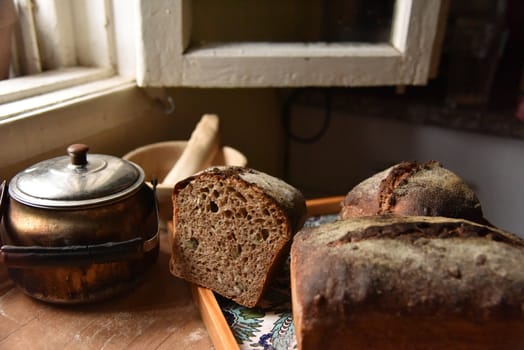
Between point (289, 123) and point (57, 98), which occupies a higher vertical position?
point (57, 98)

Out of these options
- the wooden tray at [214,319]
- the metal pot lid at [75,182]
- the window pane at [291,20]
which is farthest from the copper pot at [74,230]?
the window pane at [291,20]

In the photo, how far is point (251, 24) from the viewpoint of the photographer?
1.49 m

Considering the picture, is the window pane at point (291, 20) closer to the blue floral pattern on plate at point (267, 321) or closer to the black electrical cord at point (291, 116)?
the black electrical cord at point (291, 116)

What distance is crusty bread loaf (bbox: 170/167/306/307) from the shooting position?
0.78 meters

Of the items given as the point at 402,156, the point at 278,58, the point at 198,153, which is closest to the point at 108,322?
the point at 198,153

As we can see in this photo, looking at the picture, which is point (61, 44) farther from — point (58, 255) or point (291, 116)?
point (291, 116)

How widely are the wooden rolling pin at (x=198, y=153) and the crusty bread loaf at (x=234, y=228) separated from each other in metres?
0.16

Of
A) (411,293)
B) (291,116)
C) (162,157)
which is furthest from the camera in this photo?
(291,116)

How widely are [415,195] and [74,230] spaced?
0.57m

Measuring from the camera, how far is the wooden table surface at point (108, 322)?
2.48 ft

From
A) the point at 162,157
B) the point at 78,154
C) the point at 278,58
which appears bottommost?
the point at 162,157

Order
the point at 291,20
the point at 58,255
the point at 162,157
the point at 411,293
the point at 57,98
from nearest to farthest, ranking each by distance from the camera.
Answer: the point at 411,293 → the point at 58,255 → the point at 57,98 → the point at 162,157 → the point at 291,20

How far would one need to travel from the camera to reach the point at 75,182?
0.77m

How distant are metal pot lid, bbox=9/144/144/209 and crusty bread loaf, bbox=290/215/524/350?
0.34 m
